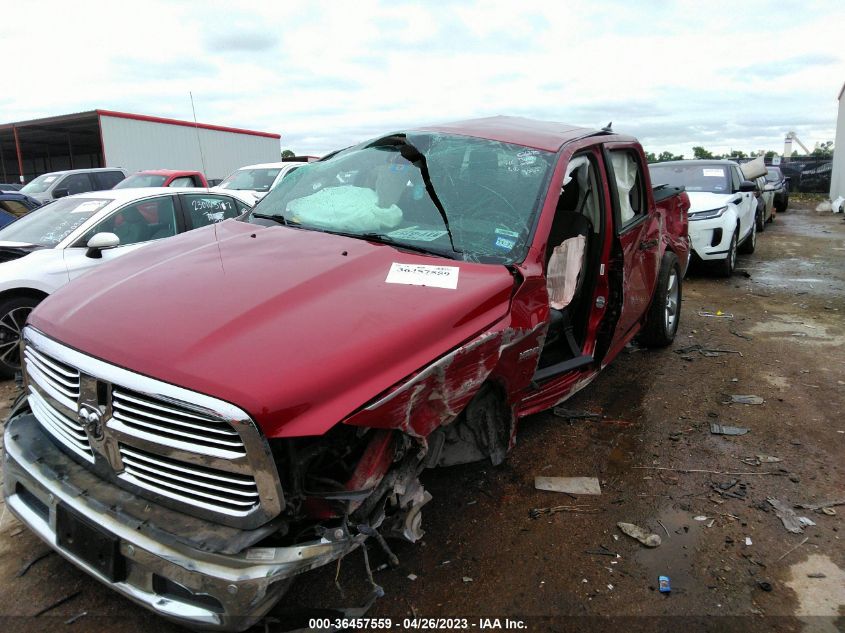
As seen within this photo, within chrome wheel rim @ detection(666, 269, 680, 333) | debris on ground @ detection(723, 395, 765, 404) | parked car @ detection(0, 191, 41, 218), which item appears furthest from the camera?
parked car @ detection(0, 191, 41, 218)

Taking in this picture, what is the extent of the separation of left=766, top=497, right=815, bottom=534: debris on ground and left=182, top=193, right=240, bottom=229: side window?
5.09 metres

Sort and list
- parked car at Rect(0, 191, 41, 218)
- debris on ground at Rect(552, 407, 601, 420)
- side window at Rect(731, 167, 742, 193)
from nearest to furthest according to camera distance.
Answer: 1. debris on ground at Rect(552, 407, 601, 420)
2. parked car at Rect(0, 191, 41, 218)
3. side window at Rect(731, 167, 742, 193)

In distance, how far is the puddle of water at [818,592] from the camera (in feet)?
7.31

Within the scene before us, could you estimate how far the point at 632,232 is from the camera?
3957 millimetres

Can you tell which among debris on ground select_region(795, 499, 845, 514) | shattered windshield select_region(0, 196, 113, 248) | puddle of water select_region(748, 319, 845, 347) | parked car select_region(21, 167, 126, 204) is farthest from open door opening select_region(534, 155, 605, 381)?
parked car select_region(21, 167, 126, 204)

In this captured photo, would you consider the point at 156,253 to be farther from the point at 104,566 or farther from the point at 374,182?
the point at 104,566

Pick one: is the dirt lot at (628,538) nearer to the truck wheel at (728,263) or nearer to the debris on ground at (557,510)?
the debris on ground at (557,510)

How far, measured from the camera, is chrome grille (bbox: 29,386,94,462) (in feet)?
6.99

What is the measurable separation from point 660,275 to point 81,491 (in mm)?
4314

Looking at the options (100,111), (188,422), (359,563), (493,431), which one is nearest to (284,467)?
(188,422)

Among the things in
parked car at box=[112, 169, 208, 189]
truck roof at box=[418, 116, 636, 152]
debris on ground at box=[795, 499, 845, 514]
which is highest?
truck roof at box=[418, 116, 636, 152]

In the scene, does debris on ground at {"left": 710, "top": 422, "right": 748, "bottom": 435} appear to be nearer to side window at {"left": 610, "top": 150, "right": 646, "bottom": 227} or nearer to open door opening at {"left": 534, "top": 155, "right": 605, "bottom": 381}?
open door opening at {"left": 534, "top": 155, "right": 605, "bottom": 381}

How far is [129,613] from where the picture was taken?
7.34 feet

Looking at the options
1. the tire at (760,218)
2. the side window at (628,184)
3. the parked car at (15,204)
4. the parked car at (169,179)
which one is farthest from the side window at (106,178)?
the tire at (760,218)
